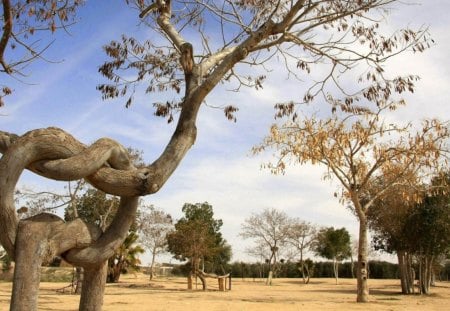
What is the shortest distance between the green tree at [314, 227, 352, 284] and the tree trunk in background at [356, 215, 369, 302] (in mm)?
29215

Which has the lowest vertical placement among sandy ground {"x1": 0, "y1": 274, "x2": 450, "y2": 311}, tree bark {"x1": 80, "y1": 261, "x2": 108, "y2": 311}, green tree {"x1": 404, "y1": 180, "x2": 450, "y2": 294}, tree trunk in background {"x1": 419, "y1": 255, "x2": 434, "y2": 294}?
sandy ground {"x1": 0, "y1": 274, "x2": 450, "y2": 311}

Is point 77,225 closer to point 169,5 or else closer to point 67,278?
point 169,5

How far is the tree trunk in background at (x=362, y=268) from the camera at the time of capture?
19828 mm

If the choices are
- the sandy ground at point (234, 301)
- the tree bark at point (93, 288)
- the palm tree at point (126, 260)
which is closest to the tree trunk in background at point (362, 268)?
the sandy ground at point (234, 301)

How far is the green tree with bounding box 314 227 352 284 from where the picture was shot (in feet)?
162

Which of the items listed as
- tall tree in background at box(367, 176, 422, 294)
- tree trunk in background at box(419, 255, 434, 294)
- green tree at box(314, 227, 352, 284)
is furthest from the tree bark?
green tree at box(314, 227, 352, 284)

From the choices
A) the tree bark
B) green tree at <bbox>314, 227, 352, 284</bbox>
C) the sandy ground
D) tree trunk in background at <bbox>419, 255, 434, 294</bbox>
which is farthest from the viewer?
green tree at <bbox>314, 227, 352, 284</bbox>

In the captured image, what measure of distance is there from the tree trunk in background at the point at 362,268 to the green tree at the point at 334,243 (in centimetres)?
2922

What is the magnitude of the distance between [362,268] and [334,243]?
29.8 m

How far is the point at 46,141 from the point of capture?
13.3 feet

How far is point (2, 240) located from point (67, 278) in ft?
139

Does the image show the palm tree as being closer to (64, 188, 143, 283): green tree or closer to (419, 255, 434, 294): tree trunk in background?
(64, 188, 143, 283): green tree

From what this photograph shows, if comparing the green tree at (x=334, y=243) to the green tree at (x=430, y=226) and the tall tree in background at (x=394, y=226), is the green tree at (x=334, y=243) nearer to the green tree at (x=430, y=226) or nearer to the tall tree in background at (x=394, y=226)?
the tall tree in background at (x=394, y=226)

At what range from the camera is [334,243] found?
49344 mm
